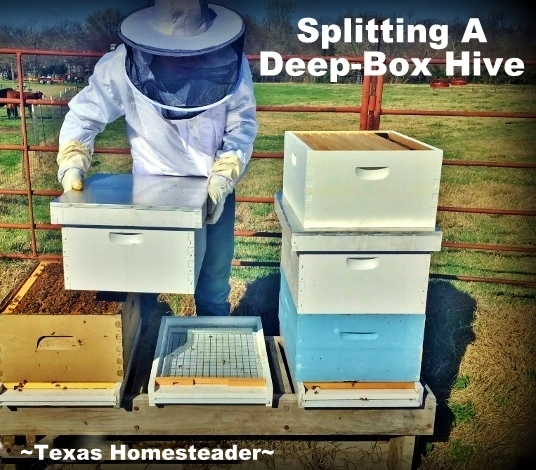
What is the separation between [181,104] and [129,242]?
0.71 m

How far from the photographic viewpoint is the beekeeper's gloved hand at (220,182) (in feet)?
8.38

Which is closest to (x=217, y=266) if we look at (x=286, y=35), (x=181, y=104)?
(x=181, y=104)

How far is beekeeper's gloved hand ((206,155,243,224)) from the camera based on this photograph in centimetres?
255

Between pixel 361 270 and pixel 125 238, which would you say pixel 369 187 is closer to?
pixel 361 270

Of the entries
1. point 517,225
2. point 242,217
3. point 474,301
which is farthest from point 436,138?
point 474,301

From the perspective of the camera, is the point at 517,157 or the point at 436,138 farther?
the point at 436,138

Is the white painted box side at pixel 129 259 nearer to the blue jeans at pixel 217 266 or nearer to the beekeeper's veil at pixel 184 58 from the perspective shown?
the beekeeper's veil at pixel 184 58

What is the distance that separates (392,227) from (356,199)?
7.3 inches

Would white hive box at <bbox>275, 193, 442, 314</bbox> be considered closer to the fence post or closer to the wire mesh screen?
the wire mesh screen

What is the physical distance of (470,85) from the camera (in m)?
11.2

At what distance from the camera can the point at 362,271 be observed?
7.52 ft

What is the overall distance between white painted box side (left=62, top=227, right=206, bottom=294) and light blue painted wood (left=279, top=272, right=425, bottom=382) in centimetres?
51

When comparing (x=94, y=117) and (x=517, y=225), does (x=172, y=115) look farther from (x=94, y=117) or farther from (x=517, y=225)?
(x=517, y=225)

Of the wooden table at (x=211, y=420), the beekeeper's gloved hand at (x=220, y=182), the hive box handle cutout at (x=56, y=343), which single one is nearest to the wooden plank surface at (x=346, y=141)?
the beekeeper's gloved hand at (x=220, y=182)
